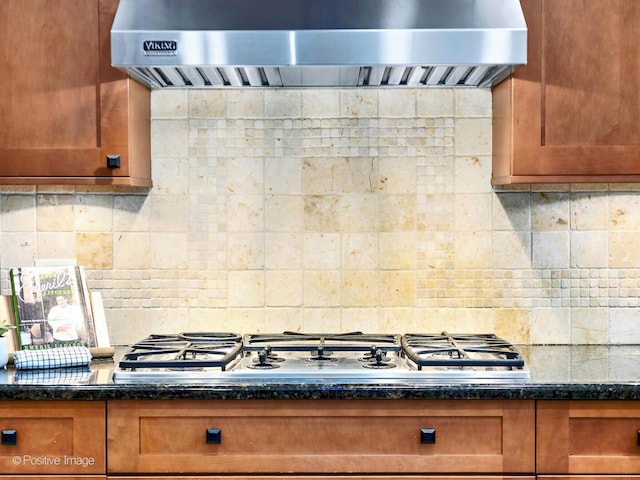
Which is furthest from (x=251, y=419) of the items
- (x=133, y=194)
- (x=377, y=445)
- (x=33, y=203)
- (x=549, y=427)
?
(x=33, y=203)

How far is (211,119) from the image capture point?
2.55 meters

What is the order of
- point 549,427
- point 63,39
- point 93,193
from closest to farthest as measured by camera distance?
point 549,427 → point 63,39 → point 93,193

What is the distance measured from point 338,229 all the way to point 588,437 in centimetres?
105

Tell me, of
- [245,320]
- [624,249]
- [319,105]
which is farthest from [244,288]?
[624,249]

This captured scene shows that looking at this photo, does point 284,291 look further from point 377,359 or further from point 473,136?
point 473,136

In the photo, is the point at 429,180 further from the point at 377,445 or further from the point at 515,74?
the point at 377,445

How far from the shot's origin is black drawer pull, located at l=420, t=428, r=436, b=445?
1.90m

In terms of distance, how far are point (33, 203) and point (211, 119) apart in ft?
2.18

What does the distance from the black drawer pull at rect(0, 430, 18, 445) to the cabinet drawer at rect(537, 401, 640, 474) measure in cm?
133

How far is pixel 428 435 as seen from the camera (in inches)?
74.9

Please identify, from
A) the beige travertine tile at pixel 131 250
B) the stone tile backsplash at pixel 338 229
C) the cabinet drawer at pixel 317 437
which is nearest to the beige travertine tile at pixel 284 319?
the stone tile backsplash at pixel 338 229

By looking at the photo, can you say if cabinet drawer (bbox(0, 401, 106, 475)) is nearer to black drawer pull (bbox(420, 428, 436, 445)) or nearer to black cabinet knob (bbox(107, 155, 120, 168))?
black cabinet knob (bbox(107, 155, 120, 168))

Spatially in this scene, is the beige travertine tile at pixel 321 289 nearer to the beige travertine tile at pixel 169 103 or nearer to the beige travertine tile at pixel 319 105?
the beige travertine tile at pixel 319 105

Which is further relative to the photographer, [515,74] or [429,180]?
[429,180]
